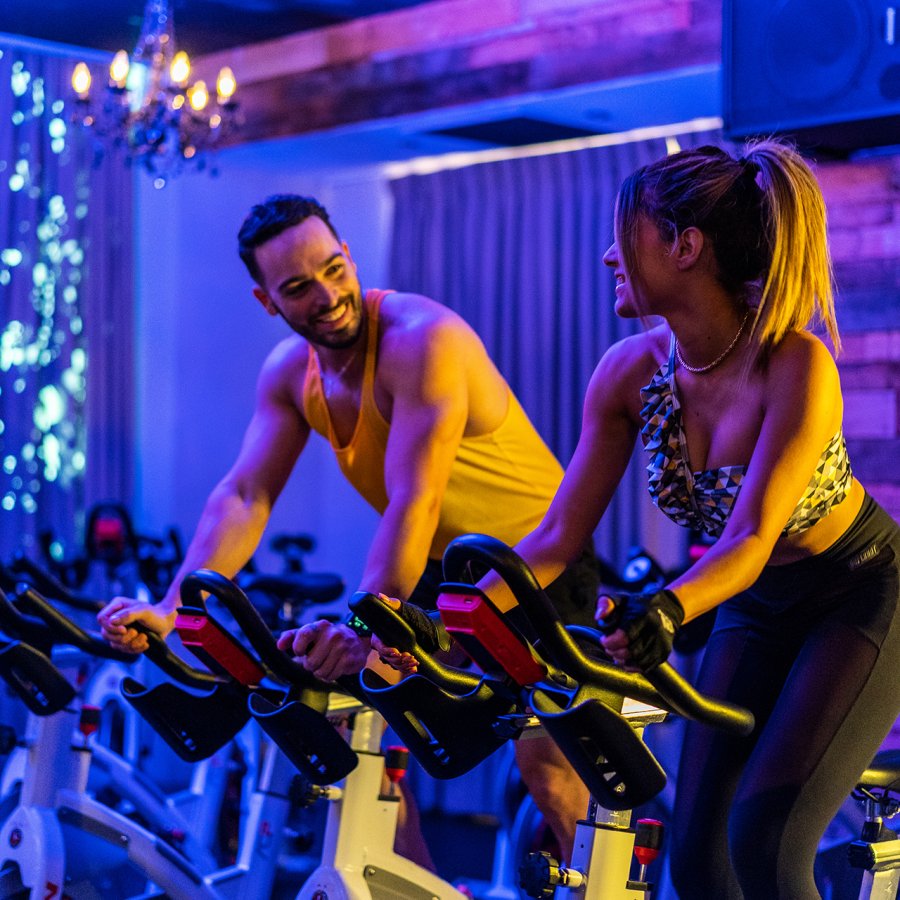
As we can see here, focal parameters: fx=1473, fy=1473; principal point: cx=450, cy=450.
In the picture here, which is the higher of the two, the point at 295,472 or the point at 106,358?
the point at 106,358

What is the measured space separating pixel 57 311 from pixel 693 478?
13.1 ft

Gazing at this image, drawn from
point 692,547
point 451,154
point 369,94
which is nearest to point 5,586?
point 692,547

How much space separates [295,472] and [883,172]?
10.3ft

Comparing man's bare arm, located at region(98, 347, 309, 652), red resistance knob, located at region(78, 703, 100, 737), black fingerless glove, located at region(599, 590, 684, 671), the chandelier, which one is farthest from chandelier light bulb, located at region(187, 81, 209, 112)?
black fingerless glove, located at region(599, 590, 684, 671)

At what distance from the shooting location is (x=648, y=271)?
209 cm

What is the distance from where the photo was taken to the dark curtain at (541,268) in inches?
203

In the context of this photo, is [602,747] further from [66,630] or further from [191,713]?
[66,630]

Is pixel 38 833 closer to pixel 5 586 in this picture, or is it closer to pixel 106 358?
pixel 5 586

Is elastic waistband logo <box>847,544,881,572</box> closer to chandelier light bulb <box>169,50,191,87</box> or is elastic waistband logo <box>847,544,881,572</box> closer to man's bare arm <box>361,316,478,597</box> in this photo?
man's bare arm <box>361,316,478,597</box>

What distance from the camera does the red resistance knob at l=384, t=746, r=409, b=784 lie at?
2.51 m

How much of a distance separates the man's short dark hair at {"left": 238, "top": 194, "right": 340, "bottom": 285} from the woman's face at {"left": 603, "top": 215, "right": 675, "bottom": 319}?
98 centimetres

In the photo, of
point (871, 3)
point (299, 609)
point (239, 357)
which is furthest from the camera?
point (239, 357)

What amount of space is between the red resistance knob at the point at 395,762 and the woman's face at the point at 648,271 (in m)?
0.90

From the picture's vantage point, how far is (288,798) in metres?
2.69
